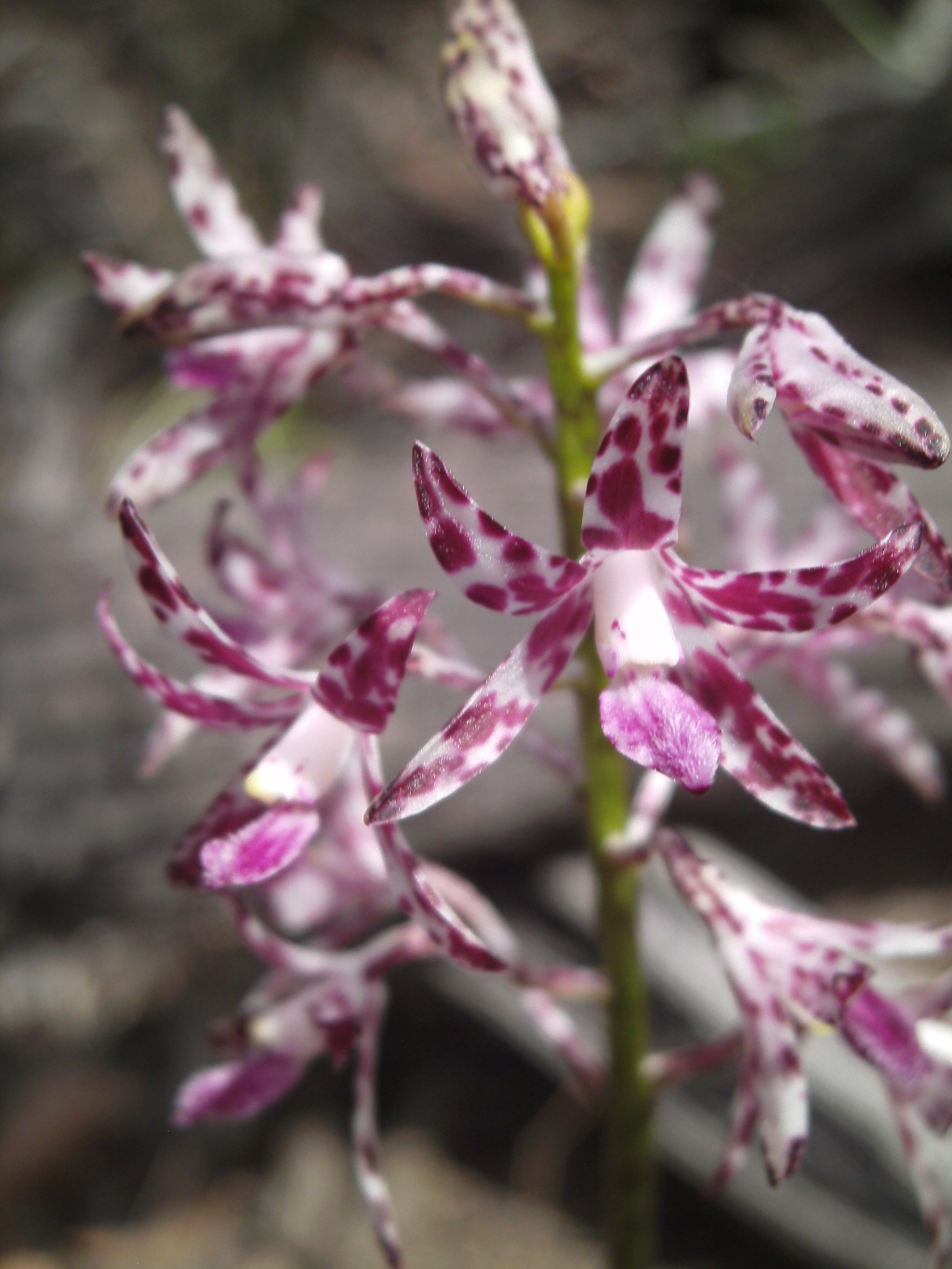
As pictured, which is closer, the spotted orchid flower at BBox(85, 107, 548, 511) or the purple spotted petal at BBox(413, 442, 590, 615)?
the purple spotted petal at BBox(413, 442, 590, 615)

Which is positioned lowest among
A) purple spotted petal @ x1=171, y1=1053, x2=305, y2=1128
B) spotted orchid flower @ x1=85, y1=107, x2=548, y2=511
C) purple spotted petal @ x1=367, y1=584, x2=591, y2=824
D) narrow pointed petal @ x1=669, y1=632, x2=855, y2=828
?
purple spotted petal @ x1=171, y1=1053, x2=305, y2=1128

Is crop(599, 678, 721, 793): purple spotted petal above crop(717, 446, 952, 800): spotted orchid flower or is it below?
above

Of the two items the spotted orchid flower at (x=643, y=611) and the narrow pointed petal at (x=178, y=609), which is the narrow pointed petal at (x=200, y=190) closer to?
the narrow pointed petal at (x=178, y=609)

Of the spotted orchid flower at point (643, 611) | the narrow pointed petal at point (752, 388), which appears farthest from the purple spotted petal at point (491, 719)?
the narrow pointed petal at point (752, 388)

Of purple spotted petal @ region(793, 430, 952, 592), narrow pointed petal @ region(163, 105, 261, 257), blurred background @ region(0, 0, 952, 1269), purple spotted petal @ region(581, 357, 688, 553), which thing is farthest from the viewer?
blurred background @ region(0, 0, 952, 1269)

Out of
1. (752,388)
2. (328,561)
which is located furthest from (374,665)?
(328,561)

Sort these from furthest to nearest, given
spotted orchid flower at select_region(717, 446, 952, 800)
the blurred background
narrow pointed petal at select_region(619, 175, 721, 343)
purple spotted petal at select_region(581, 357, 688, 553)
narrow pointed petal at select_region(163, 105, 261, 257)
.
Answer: the blurred background < spotted orchid flower at select_region(717, 446, 952, 800) < narrow pointed petal at select_region(619, 175, 721, 343) < narrow pointed petal at select_region(163, 105, 261, 257) < purple spotted petal at select_region(581, 357, 688, 553)

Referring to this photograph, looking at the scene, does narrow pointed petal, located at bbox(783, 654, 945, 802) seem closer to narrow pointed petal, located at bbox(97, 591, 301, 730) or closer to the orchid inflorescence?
the orchid inflorescence

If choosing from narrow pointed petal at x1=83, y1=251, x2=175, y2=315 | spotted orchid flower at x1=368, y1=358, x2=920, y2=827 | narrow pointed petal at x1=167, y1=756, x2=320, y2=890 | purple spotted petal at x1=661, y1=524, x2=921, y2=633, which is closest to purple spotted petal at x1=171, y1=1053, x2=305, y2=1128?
narrow pointed petal at x1=167, y1=756, x2=320, y2=890
